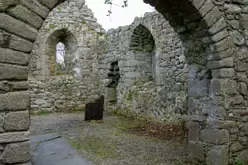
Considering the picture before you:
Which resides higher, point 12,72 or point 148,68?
point 148,68

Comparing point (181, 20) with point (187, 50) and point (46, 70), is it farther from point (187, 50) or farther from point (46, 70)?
point (46, 70)

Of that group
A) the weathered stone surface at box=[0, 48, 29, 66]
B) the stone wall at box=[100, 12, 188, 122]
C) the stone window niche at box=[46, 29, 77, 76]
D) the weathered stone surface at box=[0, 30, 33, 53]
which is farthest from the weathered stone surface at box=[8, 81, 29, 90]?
the stone window niche at box=[46, 29, 77, 76]

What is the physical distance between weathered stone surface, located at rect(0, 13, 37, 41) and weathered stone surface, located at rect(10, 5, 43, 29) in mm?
43

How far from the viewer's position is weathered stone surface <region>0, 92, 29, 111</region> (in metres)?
2.19

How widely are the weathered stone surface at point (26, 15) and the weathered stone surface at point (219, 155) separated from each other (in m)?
2.83

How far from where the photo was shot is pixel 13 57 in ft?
7.35

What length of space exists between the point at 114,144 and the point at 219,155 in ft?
7.38

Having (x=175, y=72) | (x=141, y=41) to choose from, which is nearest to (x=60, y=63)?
(x=141, y=41)

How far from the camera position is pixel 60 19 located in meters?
10.2

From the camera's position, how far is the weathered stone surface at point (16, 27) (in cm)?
219

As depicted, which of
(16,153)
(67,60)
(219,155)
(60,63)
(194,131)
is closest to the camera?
(16,153)

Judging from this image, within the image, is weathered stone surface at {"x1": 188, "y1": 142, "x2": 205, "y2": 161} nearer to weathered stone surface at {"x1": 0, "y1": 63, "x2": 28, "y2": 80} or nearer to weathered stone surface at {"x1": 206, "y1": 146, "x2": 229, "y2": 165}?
weathered stone surface at {"x1": 206, "y1": 146, "x2": 229, "y2": 165}

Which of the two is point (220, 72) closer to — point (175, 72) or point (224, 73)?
point (224, 73)

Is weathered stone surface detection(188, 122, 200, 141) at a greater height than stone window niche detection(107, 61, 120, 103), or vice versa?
stone window niche detection(107, 61, 120, 103)
